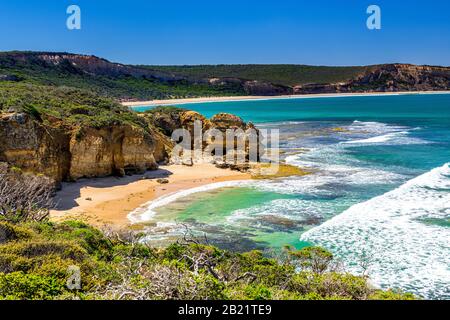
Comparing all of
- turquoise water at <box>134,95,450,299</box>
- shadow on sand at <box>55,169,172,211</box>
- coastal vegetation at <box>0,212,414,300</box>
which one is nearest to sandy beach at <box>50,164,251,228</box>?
shadow on sand at <box>55,169,172,211</box>

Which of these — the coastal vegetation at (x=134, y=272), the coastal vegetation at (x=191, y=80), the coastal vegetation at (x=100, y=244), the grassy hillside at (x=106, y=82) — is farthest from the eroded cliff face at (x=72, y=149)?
the coastal vegetation at (x=191, y=80)

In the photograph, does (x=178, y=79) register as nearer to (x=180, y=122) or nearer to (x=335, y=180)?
(x=180, y=122)

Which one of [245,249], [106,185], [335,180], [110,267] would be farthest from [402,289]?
[106,185]

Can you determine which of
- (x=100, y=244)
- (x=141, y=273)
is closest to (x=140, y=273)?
(x=141, y=273)

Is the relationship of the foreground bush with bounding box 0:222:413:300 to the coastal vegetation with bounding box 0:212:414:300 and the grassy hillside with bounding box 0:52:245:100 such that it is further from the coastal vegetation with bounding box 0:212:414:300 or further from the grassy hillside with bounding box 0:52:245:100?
the grassy hillside with bounding box 0:52:245:100

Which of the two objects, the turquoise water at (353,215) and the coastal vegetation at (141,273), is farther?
the turquoise water at (353,215)

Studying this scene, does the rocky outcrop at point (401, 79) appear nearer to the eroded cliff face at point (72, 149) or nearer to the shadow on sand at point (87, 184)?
the shadow on sand at point (87, 184)

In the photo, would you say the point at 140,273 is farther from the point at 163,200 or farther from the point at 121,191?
the point at 121,191
